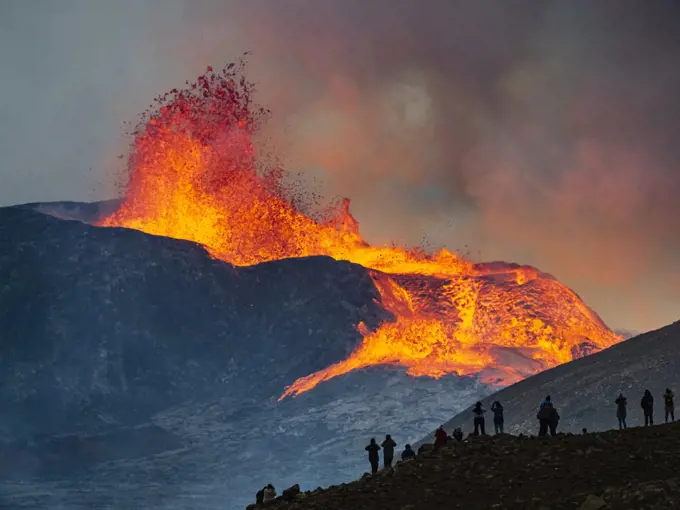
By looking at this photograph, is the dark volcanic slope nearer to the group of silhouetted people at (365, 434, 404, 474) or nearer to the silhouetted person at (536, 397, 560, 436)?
the silhouetted person at (536, 397, 560, 436)

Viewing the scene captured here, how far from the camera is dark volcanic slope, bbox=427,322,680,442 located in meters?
127

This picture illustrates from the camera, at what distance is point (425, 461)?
42.5 m

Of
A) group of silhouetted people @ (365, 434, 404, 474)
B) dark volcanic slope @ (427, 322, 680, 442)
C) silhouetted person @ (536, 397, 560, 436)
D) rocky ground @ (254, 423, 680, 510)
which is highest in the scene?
dark volcanic slope @ (427, 322, 680, 442)

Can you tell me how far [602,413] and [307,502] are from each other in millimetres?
95477

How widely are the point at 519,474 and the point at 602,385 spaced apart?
104277 millimetres

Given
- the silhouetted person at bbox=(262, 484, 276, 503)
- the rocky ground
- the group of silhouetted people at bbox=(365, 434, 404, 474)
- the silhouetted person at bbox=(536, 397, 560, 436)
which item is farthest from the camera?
the group of silhouetted people at bbox=(365, 434, 404, 474)

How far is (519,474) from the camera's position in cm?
3900

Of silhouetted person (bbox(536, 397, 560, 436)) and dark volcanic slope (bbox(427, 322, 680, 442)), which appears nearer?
silhouetted person (bbox(536, 397, 560, 436))

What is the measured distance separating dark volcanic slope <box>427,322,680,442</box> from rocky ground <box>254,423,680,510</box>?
241ft

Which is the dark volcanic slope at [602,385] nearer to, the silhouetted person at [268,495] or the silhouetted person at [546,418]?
the silhouetted person at [546,418]

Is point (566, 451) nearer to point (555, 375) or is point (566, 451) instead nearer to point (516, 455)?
point (516, 455)

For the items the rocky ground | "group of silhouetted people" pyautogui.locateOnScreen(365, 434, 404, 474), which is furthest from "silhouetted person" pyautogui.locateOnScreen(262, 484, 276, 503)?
"group of silhouetted people" pyautogui.locateOnScreen(365, 434, 404, 474)

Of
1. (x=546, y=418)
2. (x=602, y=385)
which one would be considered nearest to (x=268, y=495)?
(x=546, y=418)

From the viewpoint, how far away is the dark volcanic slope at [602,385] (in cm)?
12706
